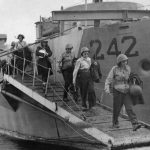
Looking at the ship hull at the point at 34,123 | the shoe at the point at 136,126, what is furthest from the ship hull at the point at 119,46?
the shoe at the point at 136,126

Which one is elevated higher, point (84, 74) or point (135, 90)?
point (84, 74)

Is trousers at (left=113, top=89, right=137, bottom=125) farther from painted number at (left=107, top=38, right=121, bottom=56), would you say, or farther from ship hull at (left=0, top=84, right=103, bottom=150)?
painted number at (left=107, top=38, right=121, bottom=56)

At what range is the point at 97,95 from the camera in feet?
32.5

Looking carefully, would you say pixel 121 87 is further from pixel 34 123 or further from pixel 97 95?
pixel 34 123

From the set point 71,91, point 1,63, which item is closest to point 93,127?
point 71,91

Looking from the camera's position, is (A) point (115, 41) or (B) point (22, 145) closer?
(A) point (115, 41)

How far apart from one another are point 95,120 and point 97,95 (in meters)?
1.97

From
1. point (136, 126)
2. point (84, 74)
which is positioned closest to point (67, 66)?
point (84, 74)

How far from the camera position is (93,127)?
7.30m

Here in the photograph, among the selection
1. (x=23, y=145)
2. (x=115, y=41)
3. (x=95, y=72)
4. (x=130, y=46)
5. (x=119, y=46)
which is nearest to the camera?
(x=95, y=72)

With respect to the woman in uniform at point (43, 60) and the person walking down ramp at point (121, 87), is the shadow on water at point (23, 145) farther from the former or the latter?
the person walking down ramp at point (121, 87)

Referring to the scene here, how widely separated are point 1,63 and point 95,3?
458 cm

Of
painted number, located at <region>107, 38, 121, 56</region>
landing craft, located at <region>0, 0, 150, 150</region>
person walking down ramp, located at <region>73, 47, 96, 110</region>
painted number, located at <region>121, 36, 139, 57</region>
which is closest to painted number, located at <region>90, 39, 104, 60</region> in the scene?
landing craft, located at <region>0, 0, 150, 150</region>

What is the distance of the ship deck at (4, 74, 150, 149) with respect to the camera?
266 inches
